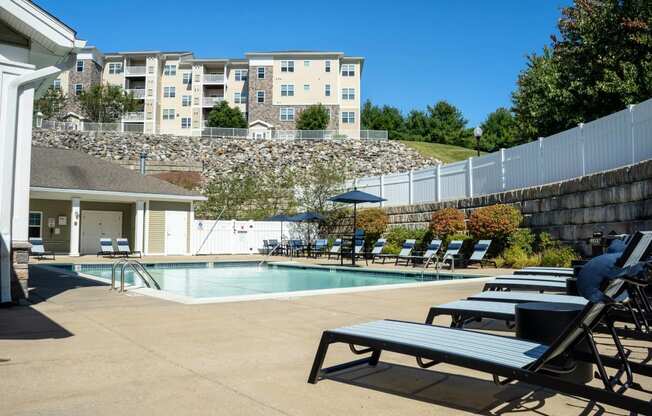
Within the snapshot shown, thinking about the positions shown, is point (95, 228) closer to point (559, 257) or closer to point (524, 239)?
point (524, 239)

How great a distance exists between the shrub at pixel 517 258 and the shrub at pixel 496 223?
475 mm

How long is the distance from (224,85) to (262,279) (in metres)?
46.8

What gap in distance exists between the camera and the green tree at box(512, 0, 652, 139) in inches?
713

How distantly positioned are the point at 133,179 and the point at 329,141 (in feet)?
83.6

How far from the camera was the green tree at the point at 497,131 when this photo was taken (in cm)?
5675

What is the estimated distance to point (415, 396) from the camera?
321cm

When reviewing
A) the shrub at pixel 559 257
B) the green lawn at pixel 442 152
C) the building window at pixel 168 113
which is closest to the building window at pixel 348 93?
the green lawn at pixel 442 152

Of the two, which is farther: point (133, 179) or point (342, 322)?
point (133, 179)

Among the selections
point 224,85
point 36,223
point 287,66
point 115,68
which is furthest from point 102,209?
point 115,68

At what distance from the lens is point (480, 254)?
14773 millimetres

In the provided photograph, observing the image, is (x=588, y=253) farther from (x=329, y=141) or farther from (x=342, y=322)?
(x=329, y=141)

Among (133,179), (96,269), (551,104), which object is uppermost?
(551,104)

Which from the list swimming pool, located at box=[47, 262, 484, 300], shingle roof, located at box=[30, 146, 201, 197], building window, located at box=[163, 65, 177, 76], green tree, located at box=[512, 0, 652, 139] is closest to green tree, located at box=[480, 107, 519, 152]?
green tree, located at box=[512, 0, 652, 139]

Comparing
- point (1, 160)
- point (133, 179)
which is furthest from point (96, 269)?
point (1, 160)
